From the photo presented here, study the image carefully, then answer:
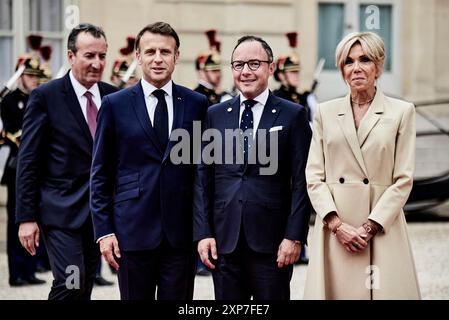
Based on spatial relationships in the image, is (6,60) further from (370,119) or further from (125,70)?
(370,119)

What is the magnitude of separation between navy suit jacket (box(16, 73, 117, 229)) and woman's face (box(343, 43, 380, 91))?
1594 millimetres

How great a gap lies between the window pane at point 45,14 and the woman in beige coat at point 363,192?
9871 millimetres

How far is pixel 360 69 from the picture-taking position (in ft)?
18.3

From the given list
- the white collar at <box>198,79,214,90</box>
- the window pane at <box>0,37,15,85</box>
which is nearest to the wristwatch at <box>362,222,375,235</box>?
the white collar at <box>198,79,214,90</box>

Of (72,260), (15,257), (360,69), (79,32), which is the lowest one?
(15,257)

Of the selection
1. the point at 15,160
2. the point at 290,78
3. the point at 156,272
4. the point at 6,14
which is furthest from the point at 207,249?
the point at 6,14

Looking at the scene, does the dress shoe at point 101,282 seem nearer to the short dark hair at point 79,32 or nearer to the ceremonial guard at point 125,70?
the ceremonial guard at point 125,70

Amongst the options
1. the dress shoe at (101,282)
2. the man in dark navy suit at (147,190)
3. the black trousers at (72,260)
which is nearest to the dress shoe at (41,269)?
the dress shoe at (101,282)

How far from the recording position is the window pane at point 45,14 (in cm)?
1501

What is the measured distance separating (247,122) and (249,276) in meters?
0.73

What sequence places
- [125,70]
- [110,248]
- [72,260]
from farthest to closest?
[125,70]
[72,260]
[110,248]

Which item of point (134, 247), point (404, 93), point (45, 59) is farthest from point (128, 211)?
point (404, 93)
